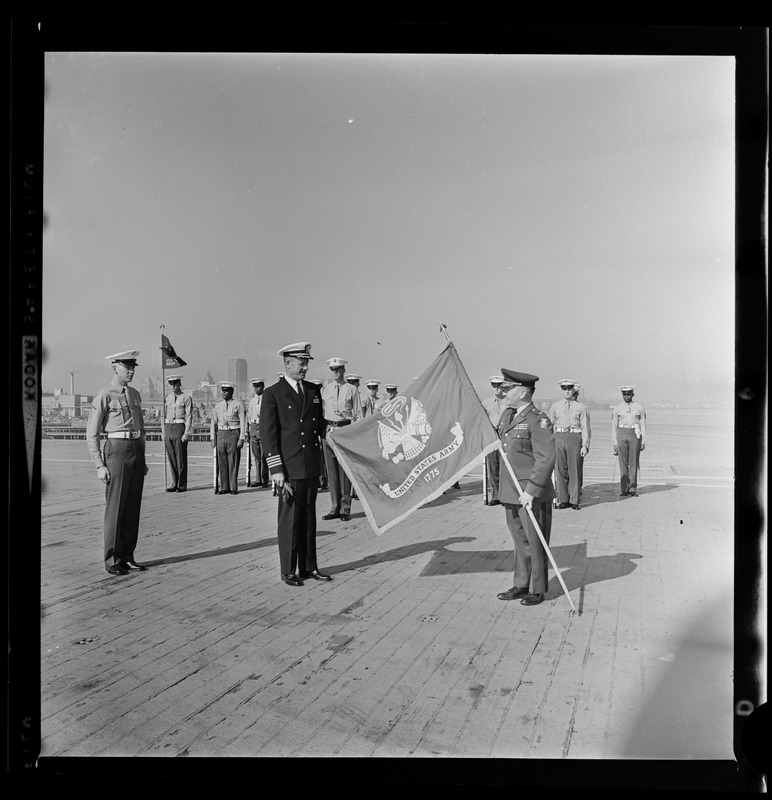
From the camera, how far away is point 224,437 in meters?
8.45

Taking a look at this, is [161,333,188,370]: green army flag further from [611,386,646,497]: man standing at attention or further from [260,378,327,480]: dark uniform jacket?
[611,386,646,497]: man standing at attention

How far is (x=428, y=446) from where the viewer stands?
12.7 ft

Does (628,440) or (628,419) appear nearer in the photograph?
(628,419)

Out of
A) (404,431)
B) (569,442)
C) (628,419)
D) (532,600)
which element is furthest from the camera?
(628,419)

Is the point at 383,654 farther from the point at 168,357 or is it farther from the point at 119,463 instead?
the point at 119,463

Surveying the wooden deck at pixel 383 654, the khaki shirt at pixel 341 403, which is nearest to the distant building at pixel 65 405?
the wooden deck at pixel 383 654

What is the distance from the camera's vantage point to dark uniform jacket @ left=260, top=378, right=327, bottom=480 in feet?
15.5

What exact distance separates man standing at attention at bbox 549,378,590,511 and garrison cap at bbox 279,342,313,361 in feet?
15.3

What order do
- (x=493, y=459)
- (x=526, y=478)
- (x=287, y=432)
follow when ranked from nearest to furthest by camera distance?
(x=526, y=478) → (x=287, y=432) → (x=493, y=459)

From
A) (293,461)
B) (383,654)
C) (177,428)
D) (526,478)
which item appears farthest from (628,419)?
(383,654)

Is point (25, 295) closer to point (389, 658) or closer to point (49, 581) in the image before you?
point (49, 581)

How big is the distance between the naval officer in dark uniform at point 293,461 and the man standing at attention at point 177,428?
2.03 feet

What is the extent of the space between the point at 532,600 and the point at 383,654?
1.20 metres

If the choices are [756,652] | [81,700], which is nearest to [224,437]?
[81,700]
